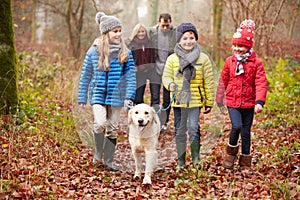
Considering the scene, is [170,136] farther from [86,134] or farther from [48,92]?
[48,92]

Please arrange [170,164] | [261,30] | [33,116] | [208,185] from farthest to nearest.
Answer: [261,30]
[33,116]
[170,164]
[208,185]

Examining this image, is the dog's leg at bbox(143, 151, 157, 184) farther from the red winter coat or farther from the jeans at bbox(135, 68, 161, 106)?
the jeans at bbox(135, 68, 161, 106)

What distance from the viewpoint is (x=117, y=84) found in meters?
6.14

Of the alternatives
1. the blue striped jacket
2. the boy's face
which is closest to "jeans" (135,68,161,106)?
the boy's face

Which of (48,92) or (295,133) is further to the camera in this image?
(48,92)

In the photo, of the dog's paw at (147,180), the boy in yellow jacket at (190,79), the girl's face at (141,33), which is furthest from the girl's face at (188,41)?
the girl's face at (141,33)

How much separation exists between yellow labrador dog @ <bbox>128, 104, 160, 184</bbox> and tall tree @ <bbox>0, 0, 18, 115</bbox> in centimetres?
245

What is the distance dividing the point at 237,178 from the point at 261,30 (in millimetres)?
8539

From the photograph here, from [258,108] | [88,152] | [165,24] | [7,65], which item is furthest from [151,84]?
[258,108]

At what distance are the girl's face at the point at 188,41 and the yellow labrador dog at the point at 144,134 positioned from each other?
1.10m

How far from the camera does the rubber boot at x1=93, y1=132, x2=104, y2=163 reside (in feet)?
21.2

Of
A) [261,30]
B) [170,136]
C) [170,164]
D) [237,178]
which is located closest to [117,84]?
[170,164]

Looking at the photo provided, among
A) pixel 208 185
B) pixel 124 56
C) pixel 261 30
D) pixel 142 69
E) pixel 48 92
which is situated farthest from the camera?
pixel 261 30

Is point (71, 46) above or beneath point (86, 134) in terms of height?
above
